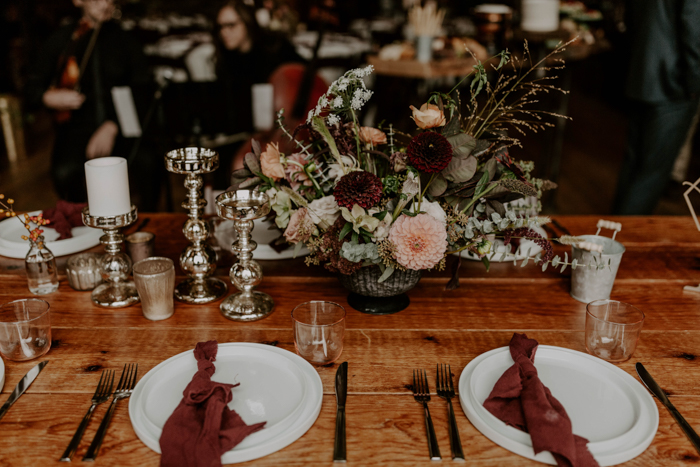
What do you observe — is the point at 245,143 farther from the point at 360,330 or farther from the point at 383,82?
the point at 383,82

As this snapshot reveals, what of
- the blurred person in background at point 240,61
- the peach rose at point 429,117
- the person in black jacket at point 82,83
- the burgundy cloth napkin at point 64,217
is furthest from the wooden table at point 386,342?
the blurred person in background at point 240,61

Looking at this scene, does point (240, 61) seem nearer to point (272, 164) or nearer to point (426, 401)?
point (272, 164)

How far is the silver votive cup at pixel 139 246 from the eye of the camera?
126cm

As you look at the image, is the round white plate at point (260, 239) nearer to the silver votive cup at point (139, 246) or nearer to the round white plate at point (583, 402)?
the silver votive cup at point (139, 246)

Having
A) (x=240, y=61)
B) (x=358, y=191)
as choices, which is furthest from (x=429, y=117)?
(x=240, y=61)

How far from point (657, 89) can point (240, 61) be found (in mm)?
2059

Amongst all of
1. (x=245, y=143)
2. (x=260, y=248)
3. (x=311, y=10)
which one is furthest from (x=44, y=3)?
(x=260, y=248)

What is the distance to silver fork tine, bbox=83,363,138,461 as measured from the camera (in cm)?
73

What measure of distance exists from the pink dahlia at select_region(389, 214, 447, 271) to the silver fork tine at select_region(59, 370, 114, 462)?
50cm

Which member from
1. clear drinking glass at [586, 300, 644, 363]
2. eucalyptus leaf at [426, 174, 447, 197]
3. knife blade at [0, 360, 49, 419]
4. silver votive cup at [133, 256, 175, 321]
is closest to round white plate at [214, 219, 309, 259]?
silver votive cup at [133, 256, 175, 321]

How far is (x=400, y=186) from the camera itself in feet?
3.31

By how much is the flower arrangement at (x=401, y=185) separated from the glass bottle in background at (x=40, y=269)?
42cm

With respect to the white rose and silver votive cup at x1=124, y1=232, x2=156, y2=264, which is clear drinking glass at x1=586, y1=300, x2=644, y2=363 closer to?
the white rose

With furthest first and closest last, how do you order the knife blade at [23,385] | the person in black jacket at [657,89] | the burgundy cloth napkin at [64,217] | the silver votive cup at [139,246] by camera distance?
the person in black jacket at [657,89]
the burgundy cloth napkin at [64,217]
the silver votive cup at [139,246]
the knife blade at [23,385]
